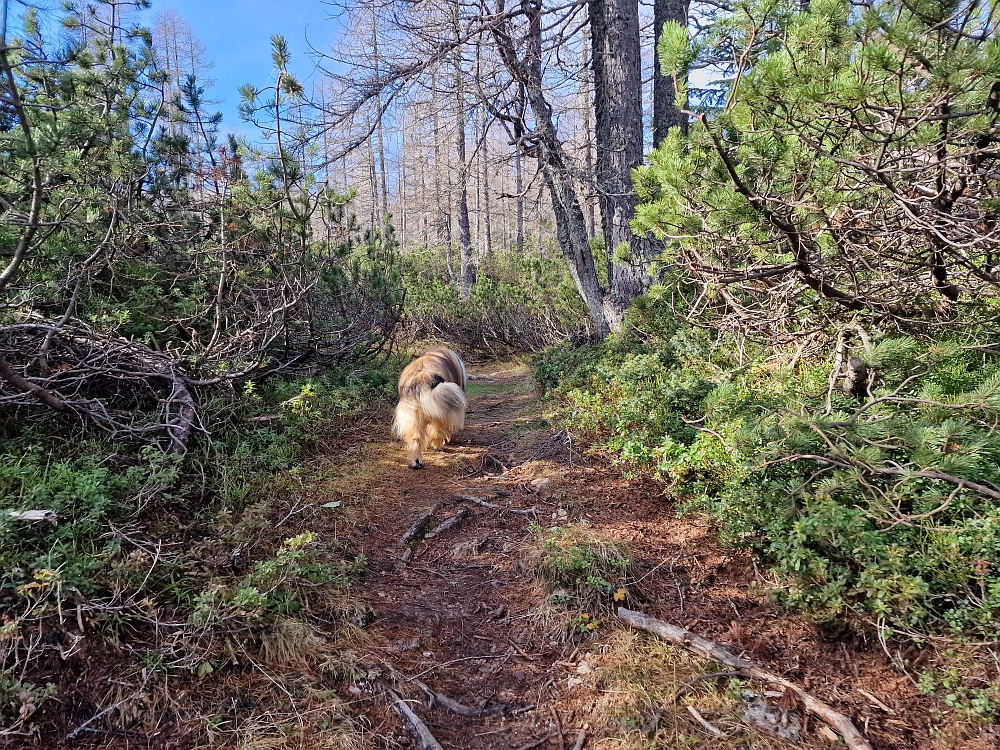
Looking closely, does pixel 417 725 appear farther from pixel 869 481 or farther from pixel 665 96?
pixel 665 96

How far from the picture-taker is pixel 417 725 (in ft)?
7.77

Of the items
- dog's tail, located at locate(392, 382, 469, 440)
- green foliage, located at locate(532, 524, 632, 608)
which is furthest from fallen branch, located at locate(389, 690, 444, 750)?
dog's tail, located at locate(392, 382, 469, 440)

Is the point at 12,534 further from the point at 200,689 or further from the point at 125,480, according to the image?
the point at 200,689

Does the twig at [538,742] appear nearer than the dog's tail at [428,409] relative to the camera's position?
Yes

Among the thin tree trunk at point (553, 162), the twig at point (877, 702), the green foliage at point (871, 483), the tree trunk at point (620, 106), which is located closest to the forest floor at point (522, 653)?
the twig at point (877, 702)

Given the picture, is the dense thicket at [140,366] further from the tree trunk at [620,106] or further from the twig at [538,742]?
the tree trunk at [620,106]

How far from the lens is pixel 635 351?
6.45m

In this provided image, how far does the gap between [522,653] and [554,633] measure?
21cm

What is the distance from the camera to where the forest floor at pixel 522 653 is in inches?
88.0

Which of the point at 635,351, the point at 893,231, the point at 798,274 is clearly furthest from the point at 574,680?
the point at 635,351

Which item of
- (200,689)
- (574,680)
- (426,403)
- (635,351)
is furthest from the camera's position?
(635,351)

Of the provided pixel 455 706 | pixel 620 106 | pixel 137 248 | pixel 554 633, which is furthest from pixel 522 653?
pixel 620 106

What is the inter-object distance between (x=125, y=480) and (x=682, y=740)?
3595mm

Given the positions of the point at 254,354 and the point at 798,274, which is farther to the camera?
the point at 254,354
